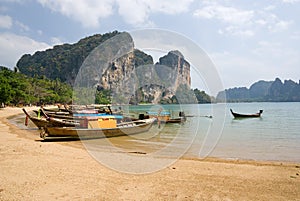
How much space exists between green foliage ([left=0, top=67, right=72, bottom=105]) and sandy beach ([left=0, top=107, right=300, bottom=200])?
36.1 m

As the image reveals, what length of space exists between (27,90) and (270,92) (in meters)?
145

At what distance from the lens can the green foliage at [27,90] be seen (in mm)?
39300

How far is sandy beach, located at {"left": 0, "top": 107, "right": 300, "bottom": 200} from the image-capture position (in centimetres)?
475

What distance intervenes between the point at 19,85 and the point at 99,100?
24.8 m

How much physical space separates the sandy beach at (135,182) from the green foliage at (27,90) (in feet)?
119

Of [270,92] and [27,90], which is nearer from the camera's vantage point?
[27,90]

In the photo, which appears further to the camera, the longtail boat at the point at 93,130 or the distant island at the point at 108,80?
the longtail boat at the point at 93,130

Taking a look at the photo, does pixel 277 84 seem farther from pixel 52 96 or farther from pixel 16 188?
pixel 16 188

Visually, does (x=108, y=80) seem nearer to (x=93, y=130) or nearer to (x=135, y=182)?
(x=93, y=130)

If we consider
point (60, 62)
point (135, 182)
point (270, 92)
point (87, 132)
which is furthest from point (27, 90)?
point (270, 92)

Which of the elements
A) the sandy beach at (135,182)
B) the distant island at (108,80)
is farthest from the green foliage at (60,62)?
the sandy beach at (135,182)

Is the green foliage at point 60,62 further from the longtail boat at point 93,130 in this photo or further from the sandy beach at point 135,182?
the sandy beach at point 135,182

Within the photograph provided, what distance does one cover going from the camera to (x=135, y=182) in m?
5.59

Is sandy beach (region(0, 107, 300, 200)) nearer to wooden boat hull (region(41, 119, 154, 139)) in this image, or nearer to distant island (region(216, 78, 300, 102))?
wooden boat hull (region(41, 119, 154, 139))
